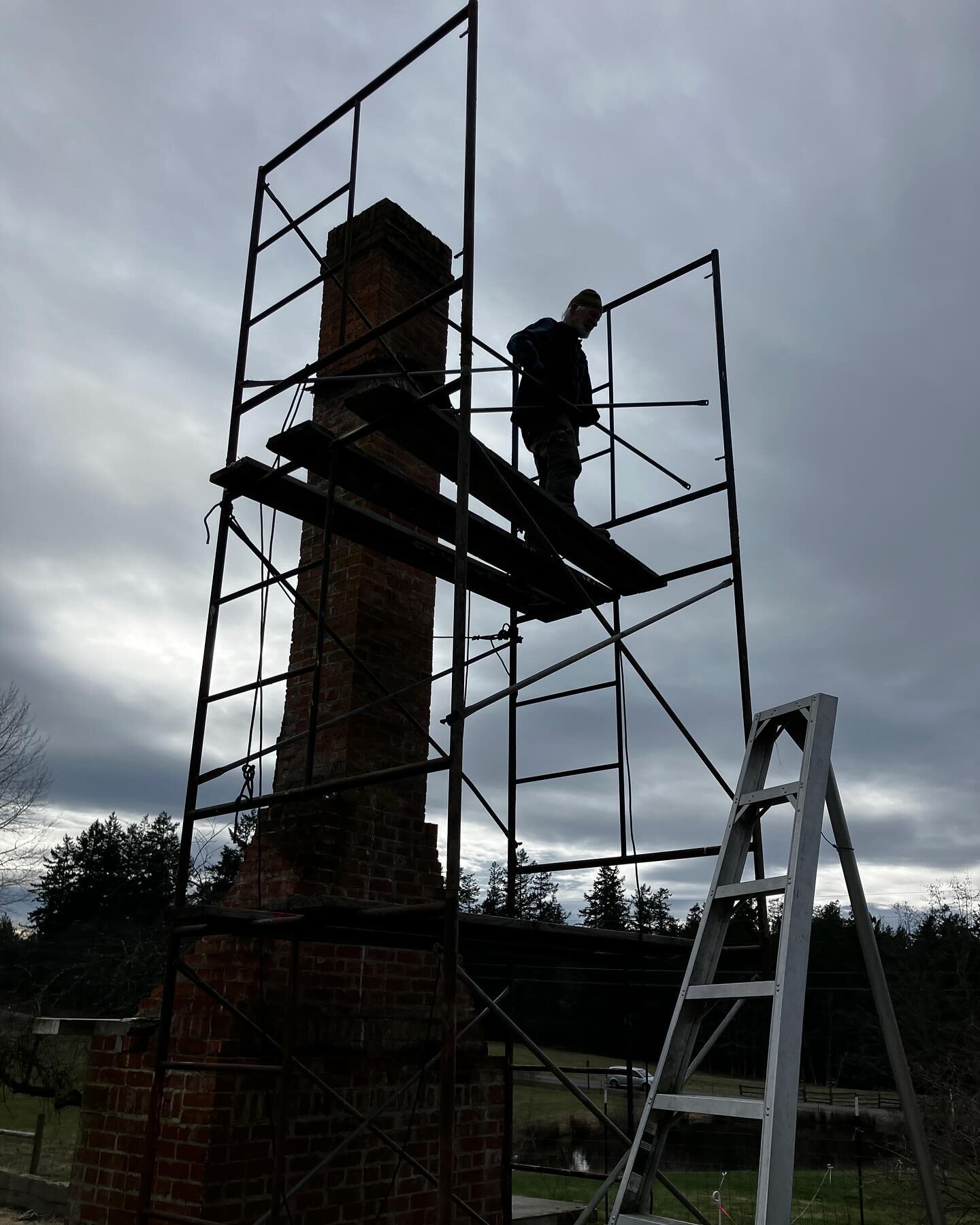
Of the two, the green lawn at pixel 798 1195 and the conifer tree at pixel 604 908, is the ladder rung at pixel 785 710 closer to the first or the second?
the green lawn at pixel 798 1195

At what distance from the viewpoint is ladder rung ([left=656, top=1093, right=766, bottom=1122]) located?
2.74m

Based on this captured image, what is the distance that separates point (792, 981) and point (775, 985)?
0.18ft

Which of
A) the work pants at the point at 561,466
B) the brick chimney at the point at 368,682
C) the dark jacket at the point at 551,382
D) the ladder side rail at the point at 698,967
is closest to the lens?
the ladder side rail at the point at 698,967

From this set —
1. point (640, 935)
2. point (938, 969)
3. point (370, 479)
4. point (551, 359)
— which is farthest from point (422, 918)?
point (938, 969)

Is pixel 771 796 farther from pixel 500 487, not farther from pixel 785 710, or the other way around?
pixel 500 487

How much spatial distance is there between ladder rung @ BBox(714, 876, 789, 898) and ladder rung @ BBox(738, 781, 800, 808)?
0.30 m

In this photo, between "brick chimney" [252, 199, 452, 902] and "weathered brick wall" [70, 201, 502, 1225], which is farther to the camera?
"brick chimney" [252, 199, 452, 902]

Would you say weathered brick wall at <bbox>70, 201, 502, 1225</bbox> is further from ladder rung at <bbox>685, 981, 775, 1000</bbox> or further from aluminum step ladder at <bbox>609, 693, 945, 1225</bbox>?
ladder rung at <bbox>685, 981, 775, 1000</bbox>

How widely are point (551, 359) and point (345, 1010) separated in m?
4.09

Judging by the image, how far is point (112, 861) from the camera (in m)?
49.7

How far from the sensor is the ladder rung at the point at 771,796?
11.4 feet

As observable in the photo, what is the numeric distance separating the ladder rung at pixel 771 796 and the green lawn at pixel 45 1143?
28.8 ft

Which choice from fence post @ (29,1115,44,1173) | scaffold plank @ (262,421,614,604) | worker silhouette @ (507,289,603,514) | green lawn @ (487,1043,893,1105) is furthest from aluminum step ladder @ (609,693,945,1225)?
green lawn @ (487,1043,893,1105)

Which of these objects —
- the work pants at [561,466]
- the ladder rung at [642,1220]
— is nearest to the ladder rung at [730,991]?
the ladder rung at [642,1220]
